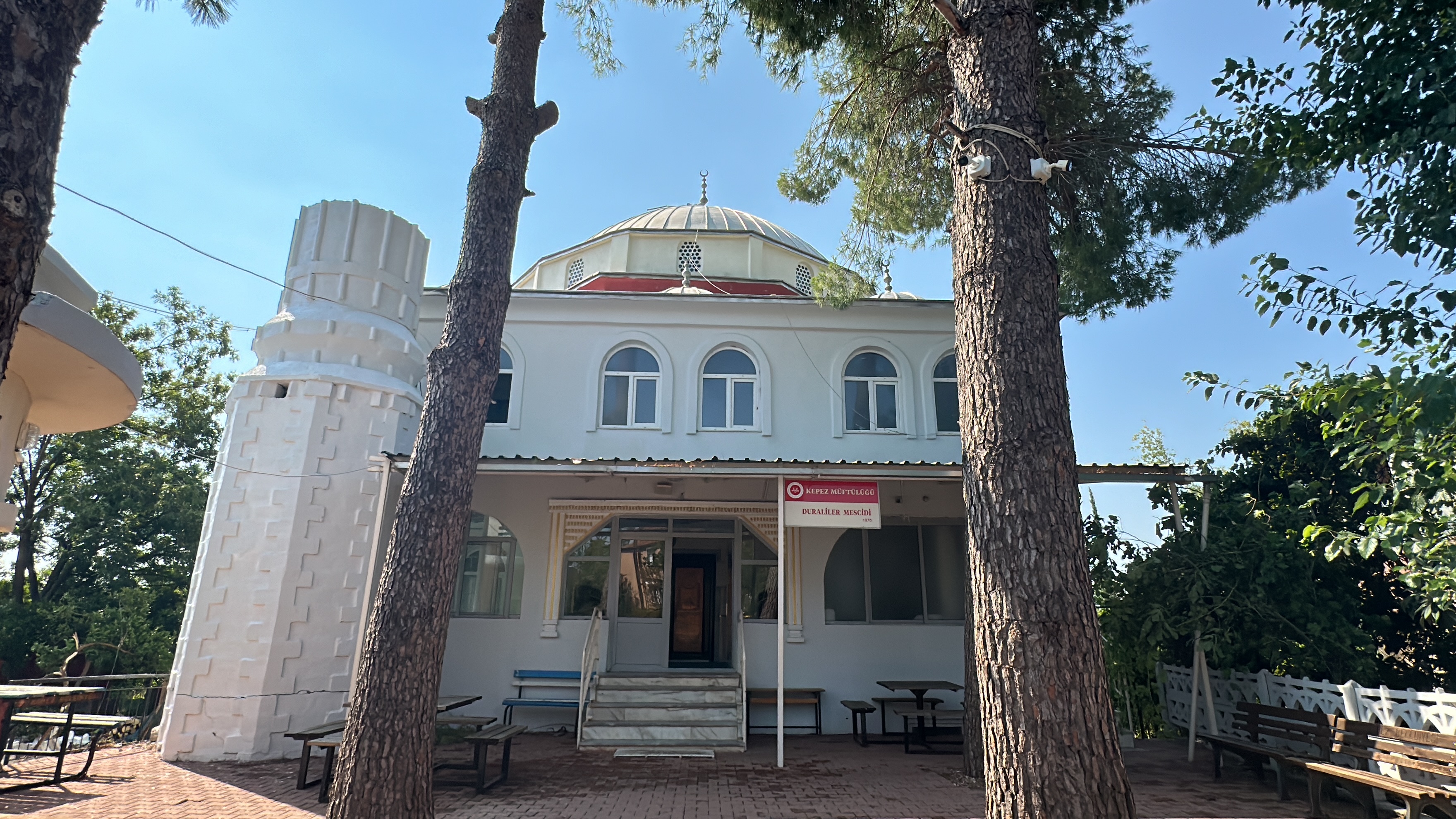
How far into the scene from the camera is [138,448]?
21.7 meters

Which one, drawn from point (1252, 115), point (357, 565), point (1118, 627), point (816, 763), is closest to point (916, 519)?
point (1118, 627)

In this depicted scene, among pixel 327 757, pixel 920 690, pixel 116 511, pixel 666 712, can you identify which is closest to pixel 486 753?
pixel 327 757

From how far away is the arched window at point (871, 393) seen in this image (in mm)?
11594

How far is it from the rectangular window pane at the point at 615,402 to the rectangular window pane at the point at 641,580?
182 cm

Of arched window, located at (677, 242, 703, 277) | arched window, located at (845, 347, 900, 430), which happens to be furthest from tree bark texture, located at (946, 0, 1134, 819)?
arched window, located at (677, 242, 703, 277)

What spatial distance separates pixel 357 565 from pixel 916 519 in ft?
24.8

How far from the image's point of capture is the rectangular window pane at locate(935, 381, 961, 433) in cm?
1155

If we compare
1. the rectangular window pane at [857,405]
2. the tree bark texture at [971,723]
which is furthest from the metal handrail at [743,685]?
the rectangular window pane at [857,405]

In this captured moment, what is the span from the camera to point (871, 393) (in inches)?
461

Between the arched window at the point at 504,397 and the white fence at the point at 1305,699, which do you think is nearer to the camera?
the white fence at the point at 1305,699

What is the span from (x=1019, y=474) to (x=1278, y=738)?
258 inches

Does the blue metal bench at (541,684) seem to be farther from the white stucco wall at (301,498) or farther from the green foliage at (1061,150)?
the green foliage at (1061,150)

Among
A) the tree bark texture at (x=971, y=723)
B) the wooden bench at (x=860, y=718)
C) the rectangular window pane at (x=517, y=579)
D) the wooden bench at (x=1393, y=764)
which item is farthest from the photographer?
the rectangular window pane at (x=517, y=579)

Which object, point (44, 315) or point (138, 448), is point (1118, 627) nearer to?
point (44, 315)
